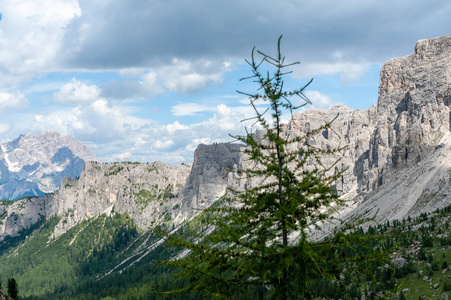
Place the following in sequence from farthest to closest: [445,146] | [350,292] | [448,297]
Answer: [445,146], [350,292], [448,297]

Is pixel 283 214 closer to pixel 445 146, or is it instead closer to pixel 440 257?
pixel 440 257

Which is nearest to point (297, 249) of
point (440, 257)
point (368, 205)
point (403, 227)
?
point (440, 257)

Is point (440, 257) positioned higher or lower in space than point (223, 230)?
lower

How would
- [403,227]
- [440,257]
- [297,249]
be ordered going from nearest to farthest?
[297,249], [440,257], [403,227]

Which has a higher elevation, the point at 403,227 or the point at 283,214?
the point at 283,214

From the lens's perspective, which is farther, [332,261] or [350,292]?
[350,292]

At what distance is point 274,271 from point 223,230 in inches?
120

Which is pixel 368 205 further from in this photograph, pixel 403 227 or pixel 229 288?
pixel 229 288

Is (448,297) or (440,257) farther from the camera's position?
(440,257)

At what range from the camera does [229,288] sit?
53.8 feet

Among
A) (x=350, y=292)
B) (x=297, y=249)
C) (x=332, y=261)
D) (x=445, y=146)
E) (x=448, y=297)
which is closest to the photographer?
(x=297, y=249)

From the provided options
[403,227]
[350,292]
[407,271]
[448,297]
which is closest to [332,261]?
[448,297]

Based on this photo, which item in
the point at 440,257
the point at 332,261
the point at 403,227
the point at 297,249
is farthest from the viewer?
the point at 403,227

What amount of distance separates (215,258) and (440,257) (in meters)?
89.5
